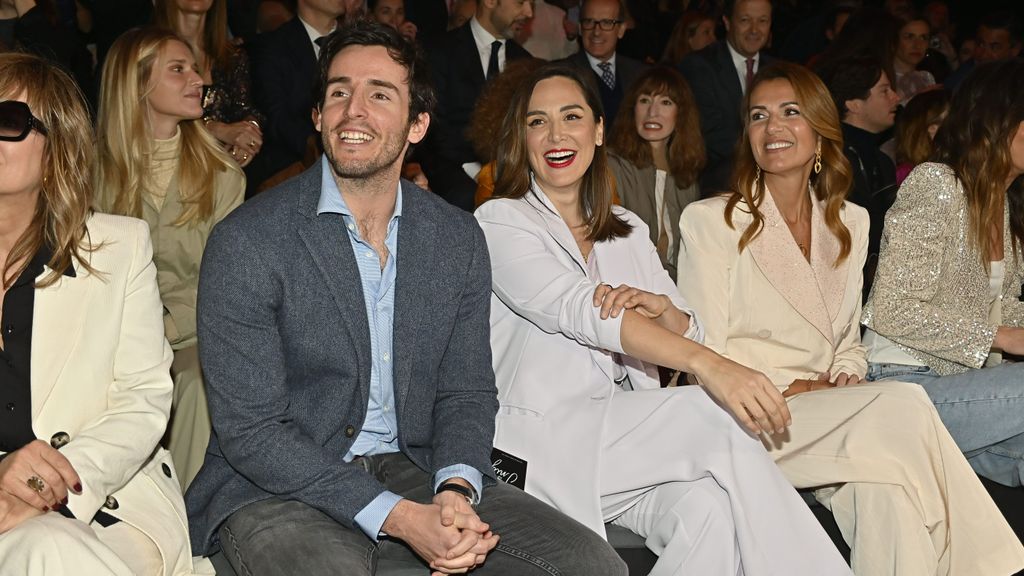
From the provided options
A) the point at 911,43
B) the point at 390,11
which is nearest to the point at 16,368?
the point at 390,11

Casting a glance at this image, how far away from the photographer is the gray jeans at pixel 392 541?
7.74ft

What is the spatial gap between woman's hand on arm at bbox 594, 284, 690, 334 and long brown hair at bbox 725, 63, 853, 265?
572 millimetres

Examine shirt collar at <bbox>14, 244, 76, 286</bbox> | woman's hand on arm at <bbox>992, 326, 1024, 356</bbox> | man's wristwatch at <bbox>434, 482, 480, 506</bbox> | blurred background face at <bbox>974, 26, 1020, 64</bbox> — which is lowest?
man's wristwatch at <bbox>434, 482, 480, 506</bbox>

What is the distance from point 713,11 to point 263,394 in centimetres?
636

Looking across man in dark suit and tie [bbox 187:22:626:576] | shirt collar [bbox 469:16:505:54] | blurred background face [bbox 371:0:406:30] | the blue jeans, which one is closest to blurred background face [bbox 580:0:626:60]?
shirt collar [bbox 469:16:505:54]

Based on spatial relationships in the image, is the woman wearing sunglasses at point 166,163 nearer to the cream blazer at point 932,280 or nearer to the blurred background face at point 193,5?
the blurred background face at point 193,5

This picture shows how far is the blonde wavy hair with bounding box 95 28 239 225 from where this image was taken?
3.78 metres

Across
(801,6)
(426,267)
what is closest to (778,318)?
(426,267)

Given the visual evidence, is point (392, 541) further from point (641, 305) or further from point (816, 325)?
point (816, 325)

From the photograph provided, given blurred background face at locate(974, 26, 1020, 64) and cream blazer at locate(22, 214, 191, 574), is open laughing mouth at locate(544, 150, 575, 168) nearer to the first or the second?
cream blazer at locate(22, 214, 191, 574)

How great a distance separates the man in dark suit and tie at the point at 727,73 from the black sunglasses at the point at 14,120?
3.78m

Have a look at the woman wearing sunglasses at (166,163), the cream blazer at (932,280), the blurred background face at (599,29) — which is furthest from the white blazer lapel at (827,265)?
the blurred background face at (599,29)

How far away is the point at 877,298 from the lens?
364cm

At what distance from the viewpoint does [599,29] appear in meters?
6.43
